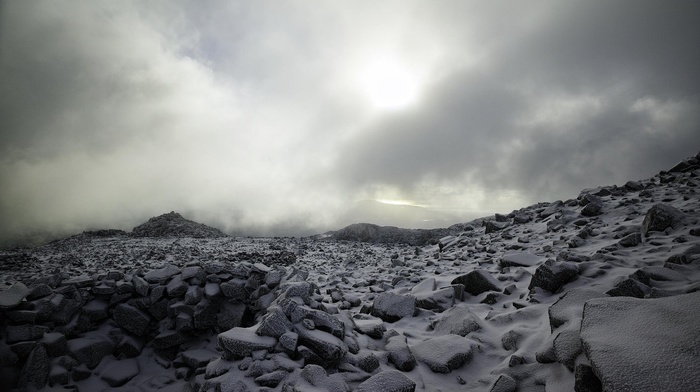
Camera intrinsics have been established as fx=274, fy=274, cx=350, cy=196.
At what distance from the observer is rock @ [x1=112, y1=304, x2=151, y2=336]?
605 centimetres

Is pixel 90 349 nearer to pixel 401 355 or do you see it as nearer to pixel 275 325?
pixel 275 325

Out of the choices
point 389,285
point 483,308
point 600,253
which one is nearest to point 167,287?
point 389,285

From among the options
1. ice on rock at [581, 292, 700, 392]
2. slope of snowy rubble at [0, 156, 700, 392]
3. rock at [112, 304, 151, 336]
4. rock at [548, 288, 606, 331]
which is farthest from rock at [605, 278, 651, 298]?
rock at [112, 304, 151, 336]

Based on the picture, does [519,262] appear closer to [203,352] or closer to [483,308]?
[483,308]

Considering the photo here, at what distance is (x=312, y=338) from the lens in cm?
365

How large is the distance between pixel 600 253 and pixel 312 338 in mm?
5346

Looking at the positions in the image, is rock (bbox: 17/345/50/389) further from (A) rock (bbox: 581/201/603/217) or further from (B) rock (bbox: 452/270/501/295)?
(A) rock (bbox: 581/201/603/217)

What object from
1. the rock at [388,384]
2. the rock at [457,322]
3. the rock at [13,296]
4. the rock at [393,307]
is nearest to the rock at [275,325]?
the rock at [388,384]

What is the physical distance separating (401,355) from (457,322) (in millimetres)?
1362

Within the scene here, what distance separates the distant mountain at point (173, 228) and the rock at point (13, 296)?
18342 millimetres

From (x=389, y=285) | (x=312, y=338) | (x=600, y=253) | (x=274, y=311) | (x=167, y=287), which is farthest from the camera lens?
(x=389, y=285)

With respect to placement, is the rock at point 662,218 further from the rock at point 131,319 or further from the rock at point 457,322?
the rock at point 131,319

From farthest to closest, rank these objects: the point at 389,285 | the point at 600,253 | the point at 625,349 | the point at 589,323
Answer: the point at 389,285 → the point at 600,253 → the point at 589,323 → the point at 625,349

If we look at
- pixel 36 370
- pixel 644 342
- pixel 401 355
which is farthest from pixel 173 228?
pixel 644 342
